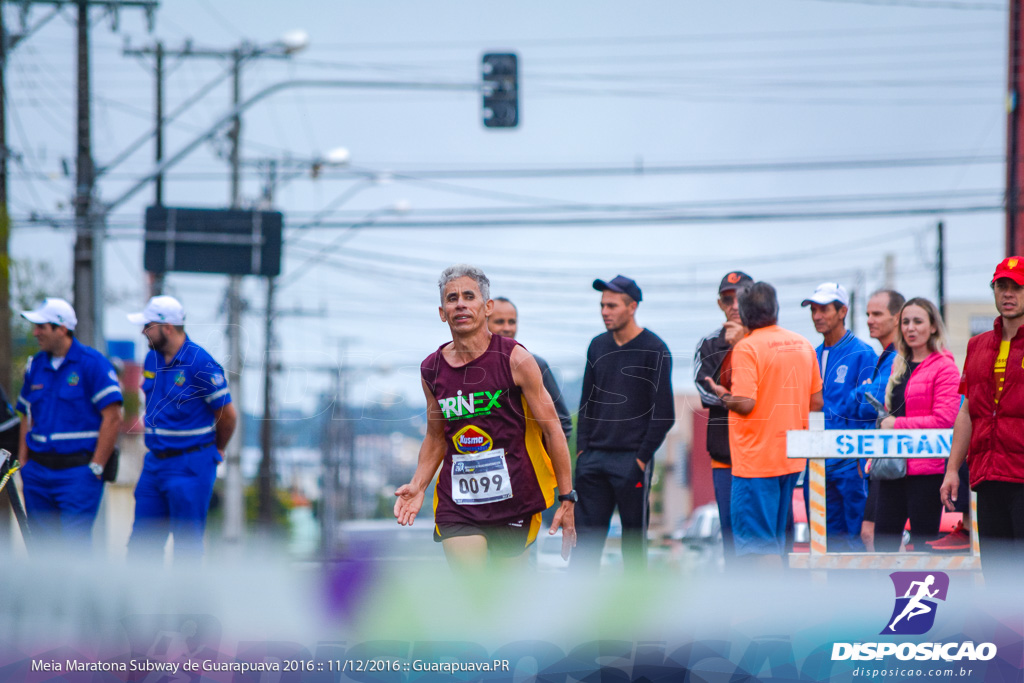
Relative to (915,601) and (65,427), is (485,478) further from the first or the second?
(65,427)

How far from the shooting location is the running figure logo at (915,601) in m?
4.53

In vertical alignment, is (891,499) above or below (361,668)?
above

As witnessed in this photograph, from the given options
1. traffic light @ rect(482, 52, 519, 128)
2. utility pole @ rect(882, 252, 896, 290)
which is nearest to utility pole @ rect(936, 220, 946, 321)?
utility pole @ rect(882, 252, 896, 290)

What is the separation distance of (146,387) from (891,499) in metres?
4.58

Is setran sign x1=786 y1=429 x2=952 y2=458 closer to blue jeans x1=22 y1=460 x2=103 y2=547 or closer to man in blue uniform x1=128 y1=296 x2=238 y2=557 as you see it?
man in blue uniform x1=128 y1=296 x2=238 y2=557

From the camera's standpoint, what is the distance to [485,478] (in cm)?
496

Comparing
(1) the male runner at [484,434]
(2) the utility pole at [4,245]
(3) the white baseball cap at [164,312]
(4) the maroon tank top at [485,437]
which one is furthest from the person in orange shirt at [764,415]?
(2) the utility pole at [4,245]

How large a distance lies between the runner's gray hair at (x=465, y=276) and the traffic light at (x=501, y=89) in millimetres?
10594

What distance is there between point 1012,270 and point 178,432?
15.6 ft

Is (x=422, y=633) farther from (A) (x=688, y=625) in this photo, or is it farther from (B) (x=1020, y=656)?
(B) (x=1020, y=656)

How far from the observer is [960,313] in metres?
46.2

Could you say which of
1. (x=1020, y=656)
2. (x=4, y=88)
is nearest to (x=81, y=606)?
(x=1020, y=656)

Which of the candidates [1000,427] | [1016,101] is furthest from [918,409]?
[1016,101]

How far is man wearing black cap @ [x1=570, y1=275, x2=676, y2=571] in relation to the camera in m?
6.54
